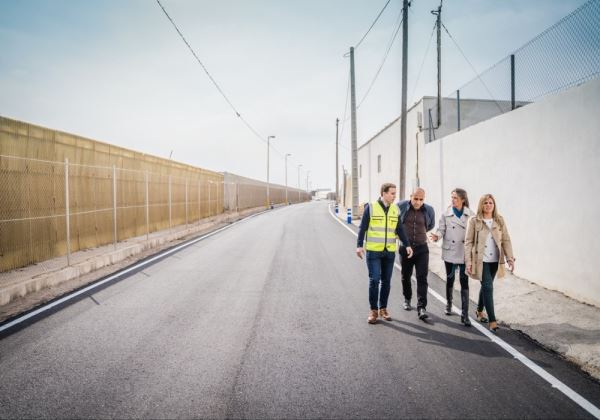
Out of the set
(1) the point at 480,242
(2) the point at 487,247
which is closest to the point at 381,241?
(1) the point at 480,242

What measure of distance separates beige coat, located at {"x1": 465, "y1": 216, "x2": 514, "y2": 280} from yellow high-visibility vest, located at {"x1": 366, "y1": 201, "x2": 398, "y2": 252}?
1.00 m

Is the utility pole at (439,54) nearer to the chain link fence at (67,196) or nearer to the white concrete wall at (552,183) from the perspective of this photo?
the white concrete wall at (552,183)

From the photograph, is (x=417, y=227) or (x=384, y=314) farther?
(x=417, y=227)

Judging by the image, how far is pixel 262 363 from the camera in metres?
3.87

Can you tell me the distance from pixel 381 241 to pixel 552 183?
3665 mm

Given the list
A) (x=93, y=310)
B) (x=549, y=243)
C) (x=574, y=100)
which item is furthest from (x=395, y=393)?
(x=574, y=100)

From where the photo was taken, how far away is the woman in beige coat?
5.05m

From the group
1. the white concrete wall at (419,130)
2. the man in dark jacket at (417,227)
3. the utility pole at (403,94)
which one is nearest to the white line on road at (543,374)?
the man in dark jacket at (417,227)

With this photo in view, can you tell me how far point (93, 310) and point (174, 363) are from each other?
2508 millimetres

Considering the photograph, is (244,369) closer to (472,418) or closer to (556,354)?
(472,418)

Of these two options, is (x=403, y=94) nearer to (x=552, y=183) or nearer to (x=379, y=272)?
(x=552, y=183)

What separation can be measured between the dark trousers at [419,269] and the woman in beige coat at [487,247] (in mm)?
668

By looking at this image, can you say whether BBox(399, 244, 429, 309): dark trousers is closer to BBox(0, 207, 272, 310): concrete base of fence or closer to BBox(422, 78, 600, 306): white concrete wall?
BBox(422, 78, 600, 306): white concrete wall

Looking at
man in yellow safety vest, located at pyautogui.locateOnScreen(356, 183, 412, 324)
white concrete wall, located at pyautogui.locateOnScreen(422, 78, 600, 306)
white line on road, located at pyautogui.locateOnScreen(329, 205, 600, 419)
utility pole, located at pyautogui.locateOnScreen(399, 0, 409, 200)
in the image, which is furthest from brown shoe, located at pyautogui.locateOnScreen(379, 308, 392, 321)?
utility pole, located at pyautogui.locateOnScreen(399, 0, 409, 200)
